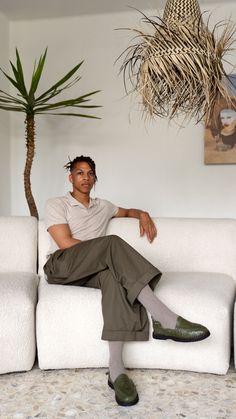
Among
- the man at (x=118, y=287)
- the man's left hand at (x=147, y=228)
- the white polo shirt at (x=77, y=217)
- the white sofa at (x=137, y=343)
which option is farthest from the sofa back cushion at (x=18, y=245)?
the man's left hand at (x=147, y=228)

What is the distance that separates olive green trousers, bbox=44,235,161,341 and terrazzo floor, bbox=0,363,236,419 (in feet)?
0.73

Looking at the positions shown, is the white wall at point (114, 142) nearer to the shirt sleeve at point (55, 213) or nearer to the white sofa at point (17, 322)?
the shirt sleeve at point (55, 213)

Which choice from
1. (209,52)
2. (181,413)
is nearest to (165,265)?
(181,413)

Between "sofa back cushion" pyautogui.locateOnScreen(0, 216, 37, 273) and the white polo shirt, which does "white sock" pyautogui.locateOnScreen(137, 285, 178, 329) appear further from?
"sofa back cushion" pyautogui.locateOnScreen(0, 216, 37, 273)

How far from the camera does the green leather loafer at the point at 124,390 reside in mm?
1890

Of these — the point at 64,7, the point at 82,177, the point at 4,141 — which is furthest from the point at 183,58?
the point at 4,141

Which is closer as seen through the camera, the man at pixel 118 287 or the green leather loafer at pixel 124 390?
the green leather loafer at pixel 124 390

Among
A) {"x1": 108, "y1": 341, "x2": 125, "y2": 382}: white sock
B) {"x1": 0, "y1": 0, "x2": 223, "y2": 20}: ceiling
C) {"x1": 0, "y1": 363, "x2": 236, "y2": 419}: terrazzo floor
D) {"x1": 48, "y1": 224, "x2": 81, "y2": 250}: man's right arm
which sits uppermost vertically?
{"x1": 0, "y1": 0, "x2": 223, "y2": 20}: ceiling

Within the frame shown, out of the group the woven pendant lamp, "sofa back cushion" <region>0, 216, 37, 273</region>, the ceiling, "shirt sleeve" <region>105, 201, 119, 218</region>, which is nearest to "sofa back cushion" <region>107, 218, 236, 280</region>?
"shirt sleeve" <region>105, 201, 119, 218</region>

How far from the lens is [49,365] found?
7.18ft

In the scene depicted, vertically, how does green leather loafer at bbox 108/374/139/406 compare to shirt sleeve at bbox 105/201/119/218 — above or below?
below

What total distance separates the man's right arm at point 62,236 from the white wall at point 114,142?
1.92 meters

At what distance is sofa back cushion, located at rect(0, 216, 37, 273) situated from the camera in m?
2.68

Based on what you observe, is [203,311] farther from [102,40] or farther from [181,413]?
[102,40]
